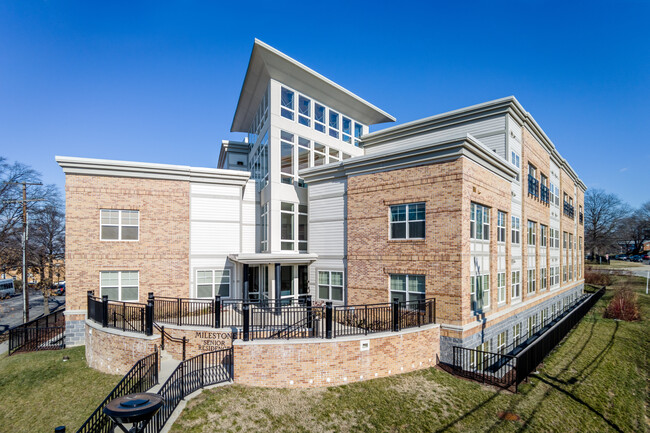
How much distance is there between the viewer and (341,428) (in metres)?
8.30

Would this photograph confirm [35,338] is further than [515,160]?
No

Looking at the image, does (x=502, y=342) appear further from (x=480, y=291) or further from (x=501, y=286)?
(x=480, y=291)

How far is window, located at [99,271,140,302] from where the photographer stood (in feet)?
52.4

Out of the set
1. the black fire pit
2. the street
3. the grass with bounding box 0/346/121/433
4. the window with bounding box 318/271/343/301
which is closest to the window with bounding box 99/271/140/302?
the grass with bounding box 0/346/121/433

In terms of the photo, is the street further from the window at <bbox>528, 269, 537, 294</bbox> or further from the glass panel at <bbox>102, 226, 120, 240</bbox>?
the window at <bbox>528, 269, 537, 294</bbox>

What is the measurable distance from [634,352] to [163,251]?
2403 cm

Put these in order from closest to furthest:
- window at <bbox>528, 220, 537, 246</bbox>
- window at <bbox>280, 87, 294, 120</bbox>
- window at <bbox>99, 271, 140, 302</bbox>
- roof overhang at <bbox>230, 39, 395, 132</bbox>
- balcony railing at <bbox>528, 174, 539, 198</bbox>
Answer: window at <bbox>99, 271, 140, 302</bbox> < roof overhang at <bbox>230, 39, 395, 132</bbox> < window at <bbox>280, 87, 294, 120</bbox> < balcony railing at <bbox>528, 174, 539, 198</bbox> < window at <bbox>528, 220, 537, 246</bbox>

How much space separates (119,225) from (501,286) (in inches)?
744

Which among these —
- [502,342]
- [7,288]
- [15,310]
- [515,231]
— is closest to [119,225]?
[502,342]

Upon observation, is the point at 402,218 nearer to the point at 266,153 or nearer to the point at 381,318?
the point at 381,318

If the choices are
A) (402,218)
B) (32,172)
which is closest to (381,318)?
(402,218)

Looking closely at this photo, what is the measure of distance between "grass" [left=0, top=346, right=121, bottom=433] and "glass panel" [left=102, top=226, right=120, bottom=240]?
202 inches

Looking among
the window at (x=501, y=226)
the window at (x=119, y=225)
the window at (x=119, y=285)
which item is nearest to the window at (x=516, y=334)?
the window at (x=501, y=226)

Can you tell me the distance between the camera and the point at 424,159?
13.5 m
